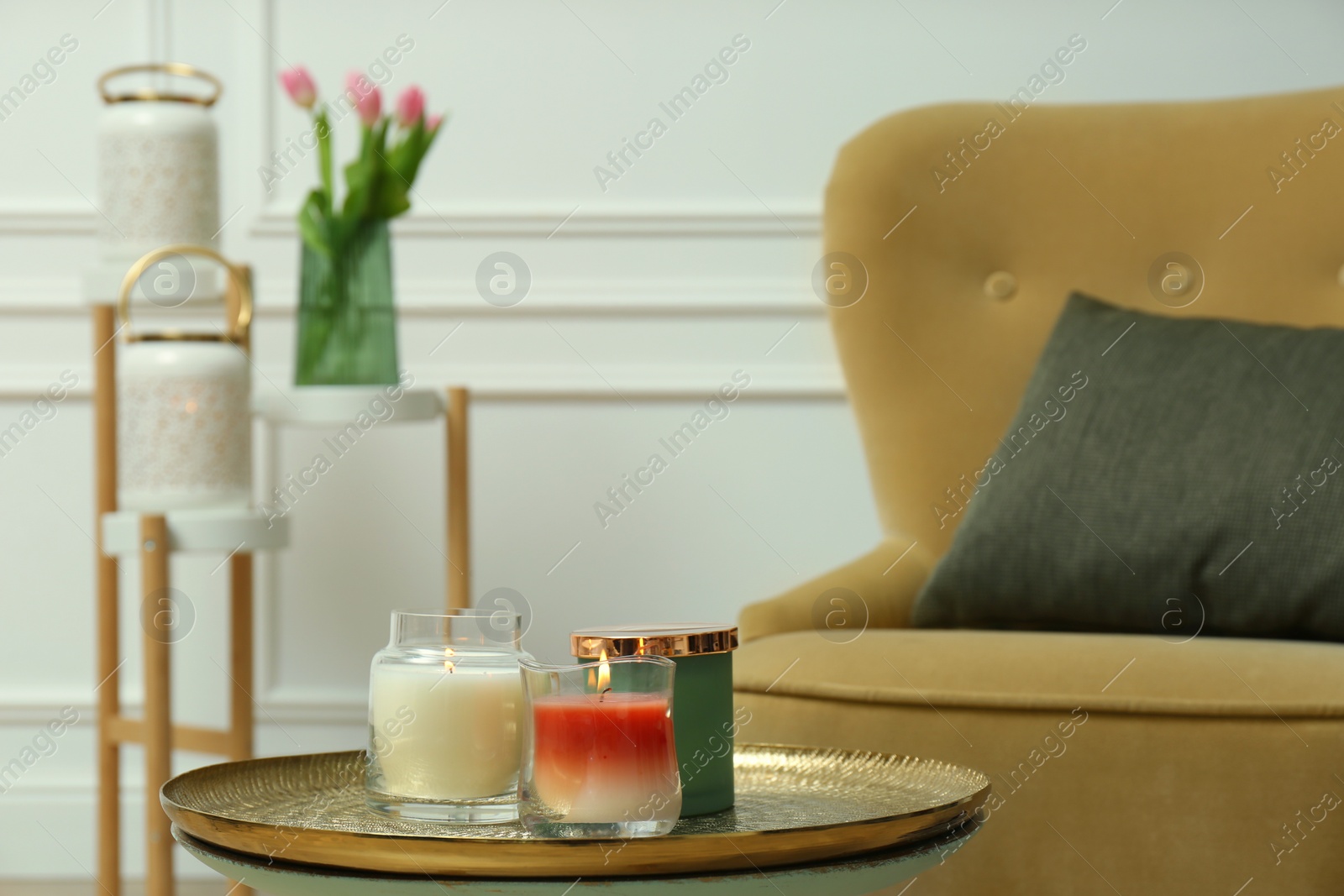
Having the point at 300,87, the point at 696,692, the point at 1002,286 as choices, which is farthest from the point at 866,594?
the point at 300,87

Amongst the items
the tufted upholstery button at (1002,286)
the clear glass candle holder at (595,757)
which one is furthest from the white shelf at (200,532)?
the tufted upholstery button at (1002,286)

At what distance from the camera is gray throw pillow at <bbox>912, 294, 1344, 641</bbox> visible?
118cm

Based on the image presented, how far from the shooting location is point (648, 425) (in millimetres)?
1910

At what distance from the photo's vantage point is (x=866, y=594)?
4.43 ft

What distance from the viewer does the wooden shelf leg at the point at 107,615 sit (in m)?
1.52

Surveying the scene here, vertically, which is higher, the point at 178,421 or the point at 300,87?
the point at 300,87

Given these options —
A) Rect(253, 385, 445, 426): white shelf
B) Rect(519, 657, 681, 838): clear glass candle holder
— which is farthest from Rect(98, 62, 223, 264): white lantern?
Rect(519, 657, 681, 838): clear glass candle holder

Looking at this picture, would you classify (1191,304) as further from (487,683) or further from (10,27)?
(10,27)

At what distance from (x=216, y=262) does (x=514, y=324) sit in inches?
19.8

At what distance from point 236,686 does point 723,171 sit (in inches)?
38.1

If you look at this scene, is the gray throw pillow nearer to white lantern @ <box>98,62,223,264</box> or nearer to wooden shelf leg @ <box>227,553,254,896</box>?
wooden shelf leg @ <box>227,553,254,896</box>

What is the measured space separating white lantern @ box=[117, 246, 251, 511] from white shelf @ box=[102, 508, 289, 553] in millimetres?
24

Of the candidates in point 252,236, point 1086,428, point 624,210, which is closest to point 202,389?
point 252,236

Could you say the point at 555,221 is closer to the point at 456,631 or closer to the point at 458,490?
the point at 458,490
